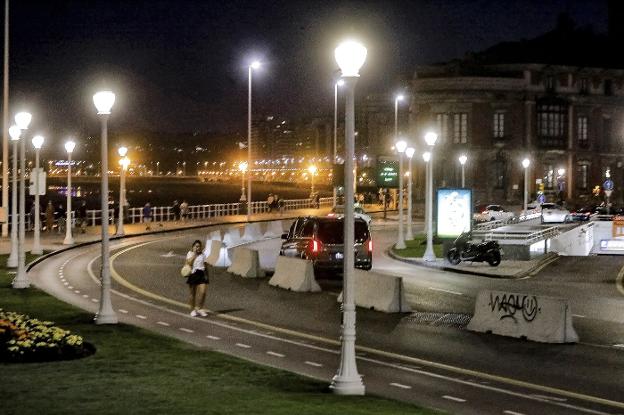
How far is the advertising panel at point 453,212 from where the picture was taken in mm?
43500

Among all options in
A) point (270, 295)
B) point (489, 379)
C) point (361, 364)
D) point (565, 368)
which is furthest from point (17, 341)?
point (270, 295)

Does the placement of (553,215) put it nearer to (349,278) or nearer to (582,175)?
(582,175)

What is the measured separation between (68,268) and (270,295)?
1125cm

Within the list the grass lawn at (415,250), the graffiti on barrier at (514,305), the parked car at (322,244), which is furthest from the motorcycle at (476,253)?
the graffiti on barrier at (514,305)

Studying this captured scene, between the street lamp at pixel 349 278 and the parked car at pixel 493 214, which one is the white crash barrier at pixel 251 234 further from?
the street lamp at pixel 349 278

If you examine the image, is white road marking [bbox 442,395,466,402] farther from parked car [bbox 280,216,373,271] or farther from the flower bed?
parked car [bbox 280,216,373,271]

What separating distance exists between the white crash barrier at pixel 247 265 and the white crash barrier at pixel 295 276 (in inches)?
90.2

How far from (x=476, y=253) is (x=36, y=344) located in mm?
25409

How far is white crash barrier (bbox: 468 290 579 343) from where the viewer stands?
21.0m

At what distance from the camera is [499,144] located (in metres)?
104

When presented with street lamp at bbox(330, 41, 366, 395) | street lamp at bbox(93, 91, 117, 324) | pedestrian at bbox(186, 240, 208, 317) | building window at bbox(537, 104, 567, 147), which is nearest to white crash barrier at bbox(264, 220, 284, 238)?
pedestrian at bbox(186, 240, 208, 317)

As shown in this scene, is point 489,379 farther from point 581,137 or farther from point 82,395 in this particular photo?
point 581,137

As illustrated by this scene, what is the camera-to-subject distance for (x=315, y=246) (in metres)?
33.0

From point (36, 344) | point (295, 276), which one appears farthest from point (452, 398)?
point (295, 276)
